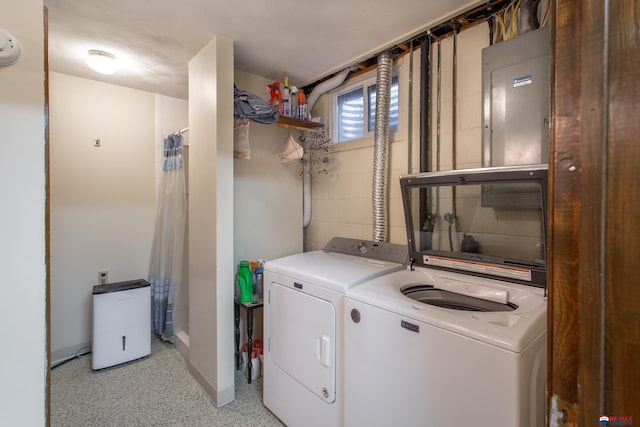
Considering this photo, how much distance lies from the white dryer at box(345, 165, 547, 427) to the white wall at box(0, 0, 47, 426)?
1234 mm

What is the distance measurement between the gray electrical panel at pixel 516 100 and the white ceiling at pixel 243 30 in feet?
1.40

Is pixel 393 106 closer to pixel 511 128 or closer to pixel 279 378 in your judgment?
pixel 511 128

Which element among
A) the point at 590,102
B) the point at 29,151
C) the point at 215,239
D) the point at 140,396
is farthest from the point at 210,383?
the point at 590,102

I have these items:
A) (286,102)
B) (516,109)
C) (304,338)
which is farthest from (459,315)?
(286,102)

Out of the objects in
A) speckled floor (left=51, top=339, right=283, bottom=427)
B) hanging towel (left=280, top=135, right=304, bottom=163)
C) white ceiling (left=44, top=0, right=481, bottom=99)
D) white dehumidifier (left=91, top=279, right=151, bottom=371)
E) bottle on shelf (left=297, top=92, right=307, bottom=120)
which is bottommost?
speckled floor (left=51, top=339, right=283, bottom=427)

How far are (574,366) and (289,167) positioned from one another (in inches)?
99.0

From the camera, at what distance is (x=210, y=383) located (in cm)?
209

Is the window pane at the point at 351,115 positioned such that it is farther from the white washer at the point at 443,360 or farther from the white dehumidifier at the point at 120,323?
the white dehumidifier at the point at 120,323

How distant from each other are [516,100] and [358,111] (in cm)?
129

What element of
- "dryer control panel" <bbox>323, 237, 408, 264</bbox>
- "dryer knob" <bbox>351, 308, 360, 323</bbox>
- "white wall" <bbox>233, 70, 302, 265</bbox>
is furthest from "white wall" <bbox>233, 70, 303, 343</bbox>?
"dryer knob" <bbox>351, 308, 360, 323</bbox>

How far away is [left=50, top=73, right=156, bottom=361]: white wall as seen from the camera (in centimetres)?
255

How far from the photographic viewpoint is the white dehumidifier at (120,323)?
2.41 metres

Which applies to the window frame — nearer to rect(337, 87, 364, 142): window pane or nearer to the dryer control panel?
rect(337, 87, 364, 142): window pane

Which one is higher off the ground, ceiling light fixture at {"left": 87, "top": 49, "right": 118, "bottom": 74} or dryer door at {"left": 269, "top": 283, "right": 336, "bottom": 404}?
ceiling light fixture at {"left": 87, "top": 49, "right": 118, "bottom": 74}
